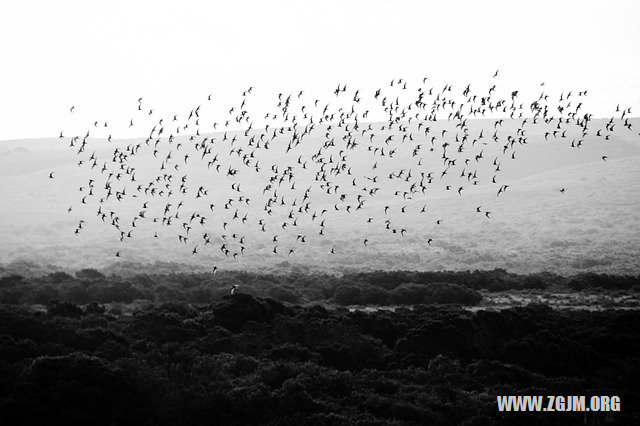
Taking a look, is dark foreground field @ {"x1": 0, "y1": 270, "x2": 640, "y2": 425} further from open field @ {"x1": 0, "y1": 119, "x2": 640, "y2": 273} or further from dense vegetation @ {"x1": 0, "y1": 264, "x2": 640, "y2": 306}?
open field @ {"x1": 0, "y1": 119, "x2": 640, "y2": 273}

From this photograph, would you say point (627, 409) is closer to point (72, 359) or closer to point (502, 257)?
point (72, 359)

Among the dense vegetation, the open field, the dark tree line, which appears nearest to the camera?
the dark tree line

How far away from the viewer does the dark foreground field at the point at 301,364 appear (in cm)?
1531

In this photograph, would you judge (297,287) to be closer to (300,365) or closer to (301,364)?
(301,364)

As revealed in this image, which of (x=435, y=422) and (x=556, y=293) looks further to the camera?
(x=556, y=293)

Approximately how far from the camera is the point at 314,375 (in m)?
18.3

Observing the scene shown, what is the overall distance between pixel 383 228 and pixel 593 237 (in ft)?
85.0

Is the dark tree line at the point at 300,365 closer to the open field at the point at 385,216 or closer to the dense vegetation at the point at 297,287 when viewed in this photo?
the dense vegetation at the point at 297,287

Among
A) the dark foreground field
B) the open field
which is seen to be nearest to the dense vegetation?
the dark foreground field

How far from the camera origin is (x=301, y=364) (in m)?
19.6

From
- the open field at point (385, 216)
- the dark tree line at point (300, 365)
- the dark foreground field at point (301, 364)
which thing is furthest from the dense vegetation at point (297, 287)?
the open field at point (385, 216)

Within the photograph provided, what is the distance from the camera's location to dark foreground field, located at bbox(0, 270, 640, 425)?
15312mm

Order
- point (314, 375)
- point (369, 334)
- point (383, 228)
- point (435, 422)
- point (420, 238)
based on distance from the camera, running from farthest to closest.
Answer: point (383, 228) → point (420, 238) → point (369, 334) → point (314, 375) → point (435, 422)

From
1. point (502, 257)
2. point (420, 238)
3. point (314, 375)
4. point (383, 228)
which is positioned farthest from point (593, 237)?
point (314, 375)
